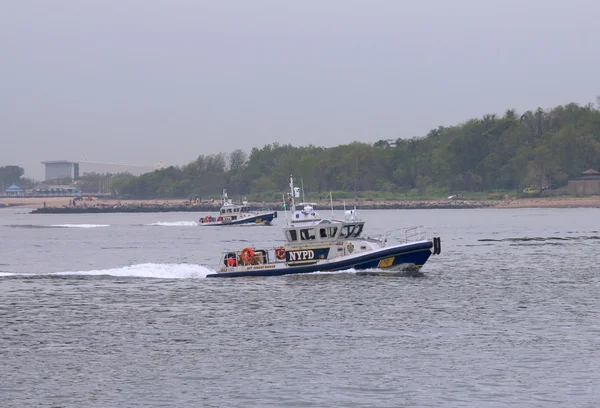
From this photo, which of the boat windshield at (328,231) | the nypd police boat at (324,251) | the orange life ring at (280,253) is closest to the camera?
→ the nypd police boat at (324,251)

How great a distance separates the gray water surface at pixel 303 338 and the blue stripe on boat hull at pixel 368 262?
1.64ft

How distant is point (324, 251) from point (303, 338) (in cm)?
1946

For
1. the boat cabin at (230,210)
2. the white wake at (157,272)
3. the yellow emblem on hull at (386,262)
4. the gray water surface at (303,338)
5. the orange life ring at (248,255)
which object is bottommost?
the gray water surface at (303,338)

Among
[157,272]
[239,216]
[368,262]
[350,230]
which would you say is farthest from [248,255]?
[239,216]

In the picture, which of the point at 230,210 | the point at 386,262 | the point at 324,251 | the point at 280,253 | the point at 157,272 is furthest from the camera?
the point at 230,210

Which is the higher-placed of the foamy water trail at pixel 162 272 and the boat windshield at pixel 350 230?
the boat windshield at pixel 350 230

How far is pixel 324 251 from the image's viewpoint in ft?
179

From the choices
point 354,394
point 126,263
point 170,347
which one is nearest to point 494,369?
point 354,394

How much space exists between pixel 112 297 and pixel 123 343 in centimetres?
1449

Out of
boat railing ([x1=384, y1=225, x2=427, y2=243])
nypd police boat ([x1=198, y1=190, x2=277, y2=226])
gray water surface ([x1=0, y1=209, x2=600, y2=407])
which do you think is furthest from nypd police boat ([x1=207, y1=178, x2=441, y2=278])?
nypd police boat ([x1=198, y1=190, x2=277, y2=226])

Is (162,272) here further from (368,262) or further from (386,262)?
(386,262)

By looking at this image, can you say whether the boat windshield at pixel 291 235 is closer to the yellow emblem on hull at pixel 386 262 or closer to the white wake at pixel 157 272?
the yellow emblem on hull at pixel 386 262

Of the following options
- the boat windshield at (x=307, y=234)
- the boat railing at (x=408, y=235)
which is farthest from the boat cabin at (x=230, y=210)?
the boat windshield at (x=307, y=234)

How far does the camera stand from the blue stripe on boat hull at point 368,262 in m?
53.8
